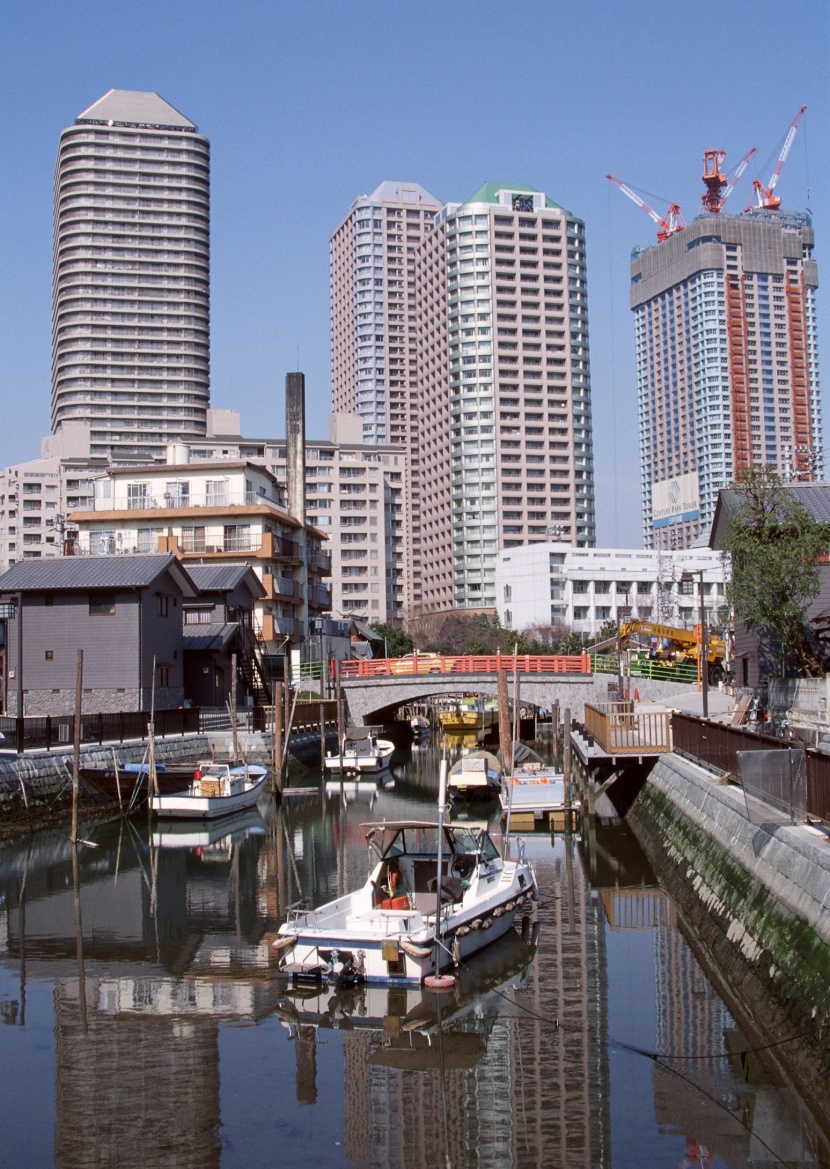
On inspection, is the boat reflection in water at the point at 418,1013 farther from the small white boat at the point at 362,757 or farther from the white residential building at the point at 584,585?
the white residential building at the point at 584,585

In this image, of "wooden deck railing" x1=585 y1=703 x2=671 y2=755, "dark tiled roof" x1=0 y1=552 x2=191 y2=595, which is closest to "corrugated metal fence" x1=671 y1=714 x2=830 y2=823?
"wooden deck railing" x1=585 y1=703 x2=671 y2=755

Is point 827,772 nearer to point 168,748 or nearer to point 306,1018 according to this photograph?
point 306,1018

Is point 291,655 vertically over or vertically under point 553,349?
under

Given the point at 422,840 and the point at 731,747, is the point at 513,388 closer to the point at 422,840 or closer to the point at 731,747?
the point at 731,747

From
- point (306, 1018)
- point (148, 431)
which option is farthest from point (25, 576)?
point (148, 431)

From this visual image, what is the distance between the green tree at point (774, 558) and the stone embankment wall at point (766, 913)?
39.2 ft

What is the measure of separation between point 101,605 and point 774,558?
103 feet

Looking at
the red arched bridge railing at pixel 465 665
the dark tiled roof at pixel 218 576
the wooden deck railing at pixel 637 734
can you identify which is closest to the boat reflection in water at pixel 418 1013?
the wooden deck railing at pixel 637 734

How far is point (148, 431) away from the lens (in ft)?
541

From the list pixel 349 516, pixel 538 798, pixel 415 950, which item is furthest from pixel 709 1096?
pixel 349 516

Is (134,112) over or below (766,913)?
over

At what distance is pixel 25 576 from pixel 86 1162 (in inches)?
1767

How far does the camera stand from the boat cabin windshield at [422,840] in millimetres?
22109

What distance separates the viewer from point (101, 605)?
2105 inches
